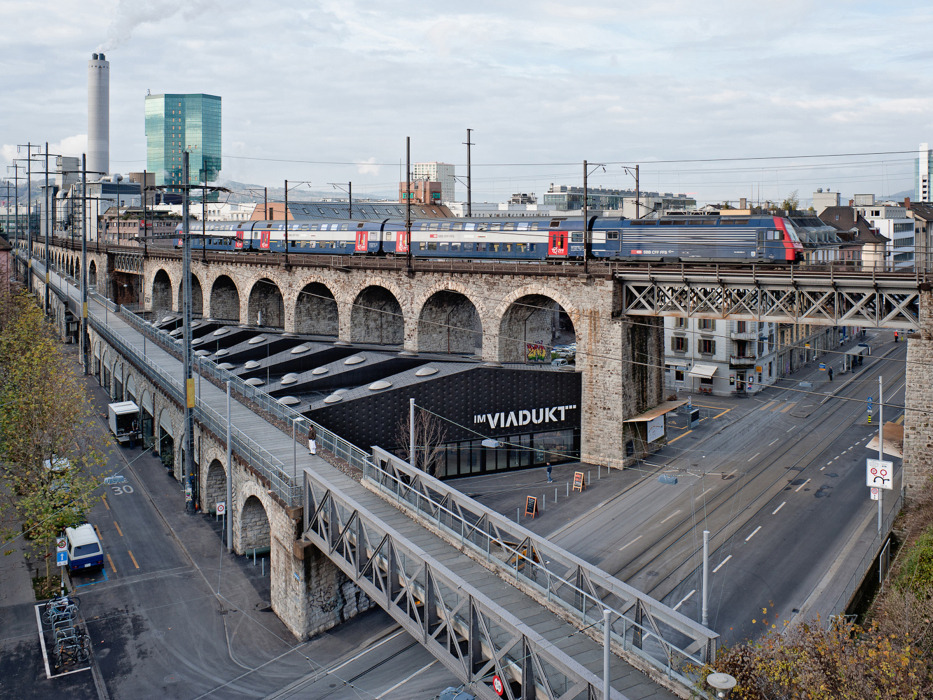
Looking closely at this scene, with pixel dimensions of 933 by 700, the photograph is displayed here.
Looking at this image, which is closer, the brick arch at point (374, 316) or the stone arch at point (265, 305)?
the brick arch at point (374, 316)

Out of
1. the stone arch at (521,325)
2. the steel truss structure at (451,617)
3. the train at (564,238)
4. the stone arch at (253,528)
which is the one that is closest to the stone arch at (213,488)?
the stone arch at (253,528)

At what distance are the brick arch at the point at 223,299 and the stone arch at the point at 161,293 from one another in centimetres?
1339

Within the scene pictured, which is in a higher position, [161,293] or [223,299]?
[161,293]

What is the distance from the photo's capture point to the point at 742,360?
67500 millimetres

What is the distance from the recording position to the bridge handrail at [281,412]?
31875 mm

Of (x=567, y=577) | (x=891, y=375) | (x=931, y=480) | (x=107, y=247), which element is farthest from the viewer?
(x=107, y=247)

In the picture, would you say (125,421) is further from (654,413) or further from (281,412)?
(654,413)

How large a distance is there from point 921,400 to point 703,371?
32.9 meters

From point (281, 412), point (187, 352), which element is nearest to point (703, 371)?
point (281, 412)

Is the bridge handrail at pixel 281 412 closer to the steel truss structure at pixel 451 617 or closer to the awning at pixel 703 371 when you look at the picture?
the steel truss structure at pixel 451 617

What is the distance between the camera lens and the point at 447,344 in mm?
54562

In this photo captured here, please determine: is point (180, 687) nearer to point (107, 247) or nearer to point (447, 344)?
point (447, 344)

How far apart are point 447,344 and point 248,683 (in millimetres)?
31184

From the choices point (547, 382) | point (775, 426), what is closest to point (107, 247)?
point (547, 382)
